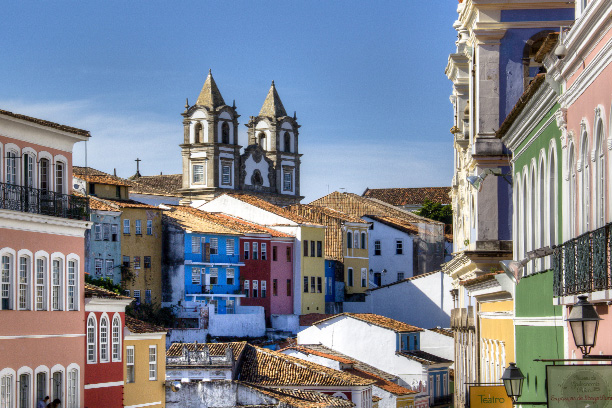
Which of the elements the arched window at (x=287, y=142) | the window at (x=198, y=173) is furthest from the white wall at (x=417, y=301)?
the arched window at (x=287, y=142)

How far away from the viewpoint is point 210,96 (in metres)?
125

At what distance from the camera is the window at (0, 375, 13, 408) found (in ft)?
108

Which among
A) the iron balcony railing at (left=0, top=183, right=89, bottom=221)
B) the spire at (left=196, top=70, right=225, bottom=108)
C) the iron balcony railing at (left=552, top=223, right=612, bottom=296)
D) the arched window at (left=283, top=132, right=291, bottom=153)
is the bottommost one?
the iron balcony railing at (left=552, top=223, right=612, bottom=296)

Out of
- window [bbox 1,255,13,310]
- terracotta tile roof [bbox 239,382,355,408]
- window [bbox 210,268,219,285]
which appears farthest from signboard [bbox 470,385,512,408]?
window [bbox 210,268,219,285]

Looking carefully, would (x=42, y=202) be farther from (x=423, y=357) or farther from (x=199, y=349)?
(x=423, y=357)

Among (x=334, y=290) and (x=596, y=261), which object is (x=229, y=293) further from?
(x=596, y=261)

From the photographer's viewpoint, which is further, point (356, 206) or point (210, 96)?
point (210, 96)

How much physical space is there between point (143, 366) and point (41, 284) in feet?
25.0

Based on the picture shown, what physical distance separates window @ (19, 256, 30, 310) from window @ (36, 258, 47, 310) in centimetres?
49

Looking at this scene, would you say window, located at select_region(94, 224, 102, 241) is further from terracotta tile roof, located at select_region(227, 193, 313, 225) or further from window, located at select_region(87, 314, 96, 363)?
window, located at select_region(87, 314, 96, 363)

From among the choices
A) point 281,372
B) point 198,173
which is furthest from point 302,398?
point 198,173

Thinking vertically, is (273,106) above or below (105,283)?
above

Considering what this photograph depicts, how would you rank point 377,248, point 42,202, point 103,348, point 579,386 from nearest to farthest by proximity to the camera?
point 579,386 < point 42,202 < point 103,348 < point 377,248

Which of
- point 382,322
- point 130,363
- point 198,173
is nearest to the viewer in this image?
point 130,363
